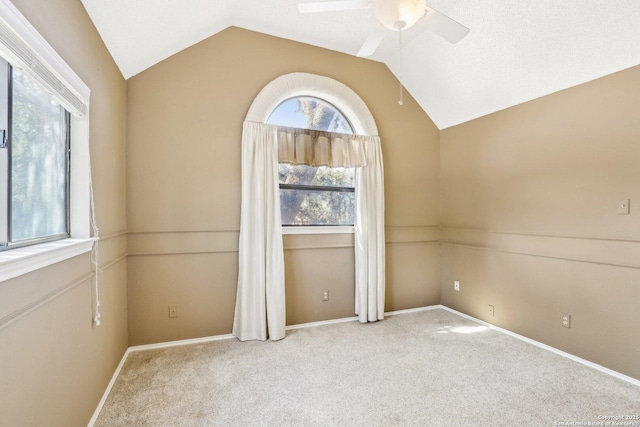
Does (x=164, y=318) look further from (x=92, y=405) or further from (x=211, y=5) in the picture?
(x=211, y=5)

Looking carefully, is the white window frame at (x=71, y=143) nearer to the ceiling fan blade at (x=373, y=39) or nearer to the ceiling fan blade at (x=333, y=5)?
the ceiling fan blade at (x=333, y=5)

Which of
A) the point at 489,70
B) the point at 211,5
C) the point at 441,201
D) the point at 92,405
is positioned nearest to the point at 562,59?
the point at 489,70

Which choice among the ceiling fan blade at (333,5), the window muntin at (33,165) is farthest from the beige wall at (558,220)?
the window muntin at (33,165)

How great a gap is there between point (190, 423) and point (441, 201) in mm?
3479

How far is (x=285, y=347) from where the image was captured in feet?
8.93

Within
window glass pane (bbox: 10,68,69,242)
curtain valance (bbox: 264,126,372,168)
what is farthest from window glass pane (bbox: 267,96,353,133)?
window glass pane (bbox: 10,68,69,242)

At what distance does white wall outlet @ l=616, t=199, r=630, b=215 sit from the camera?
222cm

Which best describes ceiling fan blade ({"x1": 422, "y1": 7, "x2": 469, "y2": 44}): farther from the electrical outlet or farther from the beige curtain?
the electrical outlet

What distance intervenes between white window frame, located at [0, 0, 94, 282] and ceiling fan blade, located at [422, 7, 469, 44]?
188 cm

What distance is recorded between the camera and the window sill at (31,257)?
99 cm

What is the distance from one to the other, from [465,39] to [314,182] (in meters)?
1.99

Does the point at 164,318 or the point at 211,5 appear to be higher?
the point at 211,5

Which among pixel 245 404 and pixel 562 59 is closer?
pixel 245 404

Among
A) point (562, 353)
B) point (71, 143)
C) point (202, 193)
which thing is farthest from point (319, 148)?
point (562, 353)
